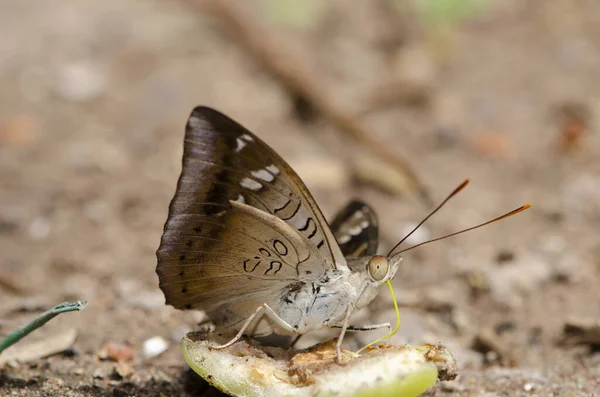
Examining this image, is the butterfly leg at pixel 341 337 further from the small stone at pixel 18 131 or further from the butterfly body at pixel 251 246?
the small stone at pixel 18 131

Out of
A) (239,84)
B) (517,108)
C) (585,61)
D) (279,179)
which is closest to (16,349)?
(279,179)

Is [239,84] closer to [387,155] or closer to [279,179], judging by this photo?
[387,155]

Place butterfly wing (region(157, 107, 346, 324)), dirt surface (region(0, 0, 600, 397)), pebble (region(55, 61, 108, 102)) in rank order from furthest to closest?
1. pebble (region(55, 61, 108, 102))
2. dirt surface (region(0, 0, 600, 397))
3. butterfly wing (region(157, 107, 346, 324))

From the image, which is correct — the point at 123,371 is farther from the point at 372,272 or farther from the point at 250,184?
the point at 372,272

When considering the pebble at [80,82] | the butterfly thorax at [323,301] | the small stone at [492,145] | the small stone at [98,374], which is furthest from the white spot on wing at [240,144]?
the pebble at [80,82]

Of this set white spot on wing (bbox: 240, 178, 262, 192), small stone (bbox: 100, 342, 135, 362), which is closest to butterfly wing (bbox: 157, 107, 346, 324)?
white spot on wing (bbox: 240, 178, 262, 192)

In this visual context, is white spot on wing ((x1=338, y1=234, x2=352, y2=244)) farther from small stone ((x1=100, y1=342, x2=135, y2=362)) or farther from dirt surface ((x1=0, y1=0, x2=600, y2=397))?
small stone ((x1=100, y1=342, x2=135, y2=362))
